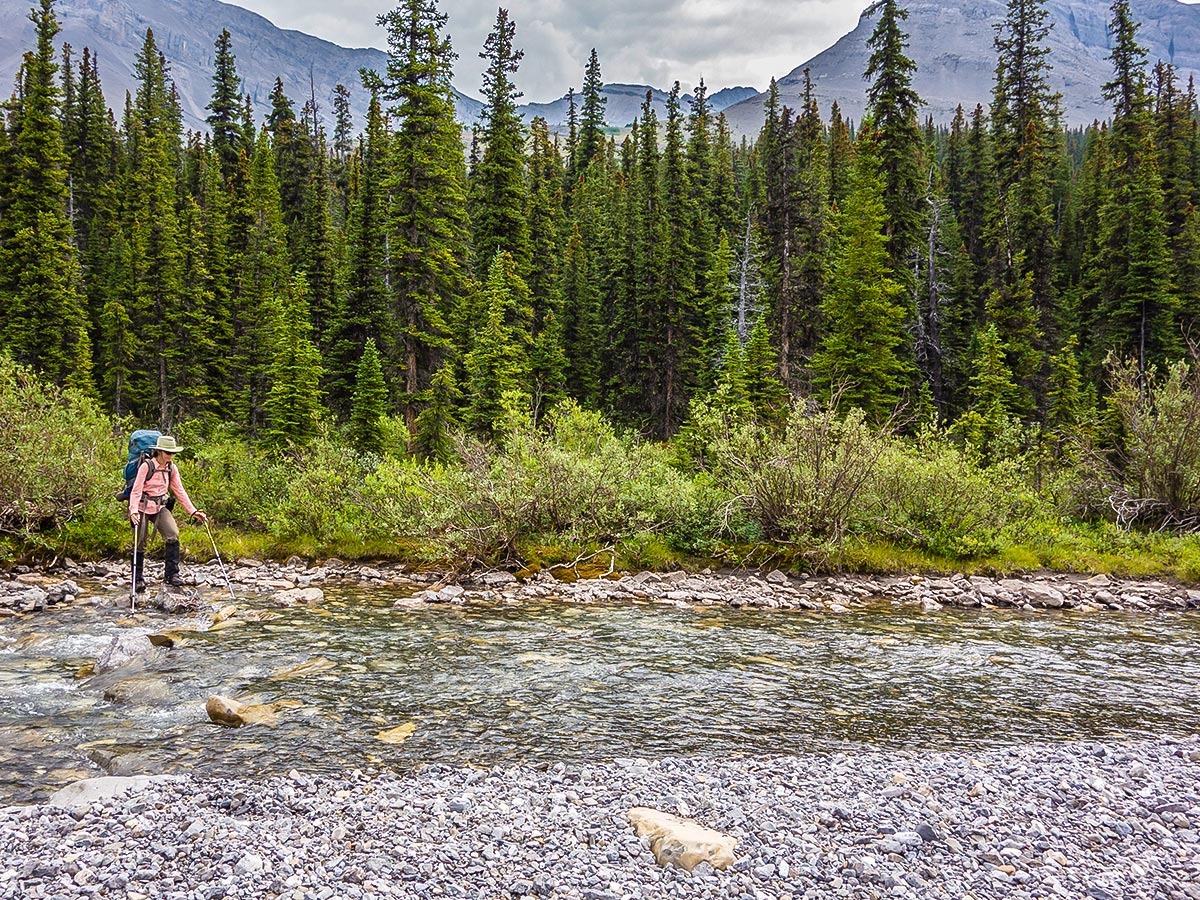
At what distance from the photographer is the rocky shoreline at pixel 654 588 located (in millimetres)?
13609

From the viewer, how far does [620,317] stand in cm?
4391

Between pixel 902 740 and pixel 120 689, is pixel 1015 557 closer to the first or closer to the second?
pixel 902 740

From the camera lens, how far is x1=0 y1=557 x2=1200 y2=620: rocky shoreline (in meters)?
13.6

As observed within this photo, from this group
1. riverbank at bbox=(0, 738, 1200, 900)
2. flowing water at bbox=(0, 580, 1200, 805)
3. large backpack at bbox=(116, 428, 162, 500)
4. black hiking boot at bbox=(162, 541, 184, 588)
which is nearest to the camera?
riverbank at bbox=(0, 738, 1200, 900)

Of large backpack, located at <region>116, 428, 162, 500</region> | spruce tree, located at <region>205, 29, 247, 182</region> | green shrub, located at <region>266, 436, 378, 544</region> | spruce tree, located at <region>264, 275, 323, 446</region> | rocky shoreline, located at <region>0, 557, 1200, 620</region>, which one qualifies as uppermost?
spruce tree, located at <region>205, 29, 247, 182</region>

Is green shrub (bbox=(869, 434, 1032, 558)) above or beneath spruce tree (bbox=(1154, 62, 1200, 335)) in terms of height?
beneath

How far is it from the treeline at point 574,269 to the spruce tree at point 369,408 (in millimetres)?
110

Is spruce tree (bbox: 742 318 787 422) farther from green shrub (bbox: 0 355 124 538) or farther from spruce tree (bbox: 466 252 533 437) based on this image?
green shrub (bbox: 0 355 124 538)

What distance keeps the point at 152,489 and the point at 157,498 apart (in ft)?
0.72

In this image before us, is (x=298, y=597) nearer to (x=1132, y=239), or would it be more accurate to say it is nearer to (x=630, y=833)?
(x=630, y=833)

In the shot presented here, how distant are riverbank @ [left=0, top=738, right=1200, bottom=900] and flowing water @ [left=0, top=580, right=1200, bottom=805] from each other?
2.23 feet

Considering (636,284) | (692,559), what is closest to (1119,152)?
(636,284)

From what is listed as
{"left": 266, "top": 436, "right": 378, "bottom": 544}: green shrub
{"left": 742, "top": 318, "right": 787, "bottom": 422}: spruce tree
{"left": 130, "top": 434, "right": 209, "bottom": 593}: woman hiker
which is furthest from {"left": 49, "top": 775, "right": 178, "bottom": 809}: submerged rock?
{"left": 742, "top": 318, "right": 787, "bottom": 422}: spruce tree

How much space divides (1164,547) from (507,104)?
33695 mm
